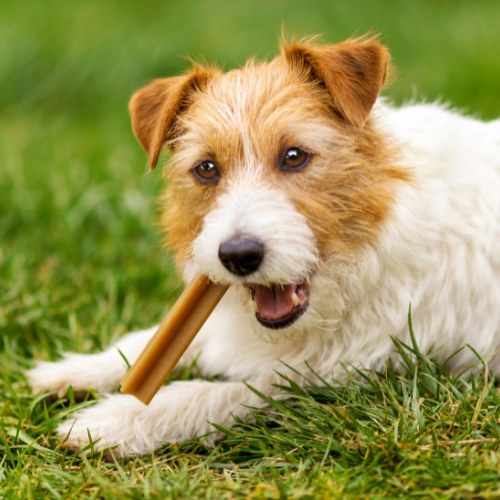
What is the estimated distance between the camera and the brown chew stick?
2.80 metres

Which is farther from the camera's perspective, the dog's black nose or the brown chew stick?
the brown chew stick

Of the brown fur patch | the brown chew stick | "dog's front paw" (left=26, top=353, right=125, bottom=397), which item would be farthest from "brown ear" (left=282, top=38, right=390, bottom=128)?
"dog's front paw" (left=26, top=353, right=125, bottom=397)

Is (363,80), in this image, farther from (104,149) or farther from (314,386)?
(104,149)

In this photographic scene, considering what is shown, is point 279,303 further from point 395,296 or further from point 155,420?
point 155,420

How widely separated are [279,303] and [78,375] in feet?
4.54

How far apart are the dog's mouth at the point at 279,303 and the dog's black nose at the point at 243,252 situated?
328mm

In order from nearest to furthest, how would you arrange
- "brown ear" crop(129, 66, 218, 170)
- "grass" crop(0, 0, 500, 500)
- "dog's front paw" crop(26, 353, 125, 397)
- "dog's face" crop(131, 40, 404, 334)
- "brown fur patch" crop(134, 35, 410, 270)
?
"grass" crop(0, 0, 500, 500), "dog's face" crop(131, 40, 404, 334), "brown fur patch" crop(134, 35, 410, 270), "brown ear" crop(129, 66, 218, 170), "dog's front paw" crop(26, 353, 125, 397)

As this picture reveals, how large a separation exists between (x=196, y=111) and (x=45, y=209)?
9.29 feet

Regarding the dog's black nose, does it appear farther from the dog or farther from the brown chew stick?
the brown chew stick

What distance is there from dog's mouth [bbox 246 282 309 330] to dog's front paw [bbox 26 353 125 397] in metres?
1.09

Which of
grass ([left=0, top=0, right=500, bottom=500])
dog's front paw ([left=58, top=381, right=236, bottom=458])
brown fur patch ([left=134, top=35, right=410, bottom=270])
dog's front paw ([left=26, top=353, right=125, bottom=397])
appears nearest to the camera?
grass ([left=0, top=0, right=500, bottom=500])

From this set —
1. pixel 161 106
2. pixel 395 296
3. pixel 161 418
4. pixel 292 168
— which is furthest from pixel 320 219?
pixel 161 418

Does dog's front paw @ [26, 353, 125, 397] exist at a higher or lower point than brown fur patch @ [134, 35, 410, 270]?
Result: lower

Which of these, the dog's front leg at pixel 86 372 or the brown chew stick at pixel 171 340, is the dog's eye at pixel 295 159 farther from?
the dog's front leg at pixel 86 372
